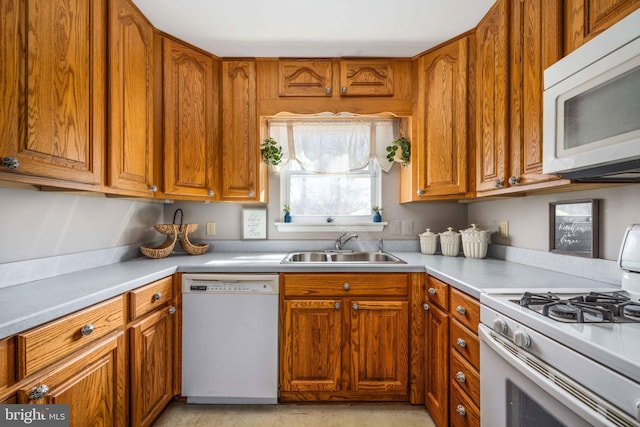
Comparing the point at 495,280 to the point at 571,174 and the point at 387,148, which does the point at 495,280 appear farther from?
the point at 387,148

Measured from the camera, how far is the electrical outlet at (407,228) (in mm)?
2465

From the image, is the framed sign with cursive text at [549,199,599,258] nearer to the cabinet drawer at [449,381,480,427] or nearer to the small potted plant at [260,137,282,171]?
the cabinet drawer at [449,381,480,427]

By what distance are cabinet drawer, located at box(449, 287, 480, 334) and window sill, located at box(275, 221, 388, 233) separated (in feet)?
3.39

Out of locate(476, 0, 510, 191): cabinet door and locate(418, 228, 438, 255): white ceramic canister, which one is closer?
locate(476, 0, 510, 191): cabinet door

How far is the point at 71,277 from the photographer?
1.44 meters

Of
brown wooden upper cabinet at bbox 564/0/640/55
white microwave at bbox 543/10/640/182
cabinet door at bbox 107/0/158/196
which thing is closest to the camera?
white microwave at bbox 543/10/640/182

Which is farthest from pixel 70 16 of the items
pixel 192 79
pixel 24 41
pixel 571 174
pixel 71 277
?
pixel 571 174

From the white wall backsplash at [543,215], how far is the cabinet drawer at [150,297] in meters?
2.14

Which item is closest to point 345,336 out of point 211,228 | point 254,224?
point 254,224

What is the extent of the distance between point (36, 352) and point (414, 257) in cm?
196

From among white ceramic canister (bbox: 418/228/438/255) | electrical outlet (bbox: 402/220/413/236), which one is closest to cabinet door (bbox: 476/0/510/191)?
white ceramic canister (bbox: 418/228/438/255)

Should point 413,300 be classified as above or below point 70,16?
below

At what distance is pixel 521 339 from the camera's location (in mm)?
899

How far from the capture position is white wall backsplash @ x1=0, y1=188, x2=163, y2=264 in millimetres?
1300
